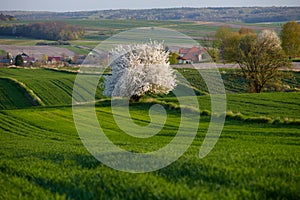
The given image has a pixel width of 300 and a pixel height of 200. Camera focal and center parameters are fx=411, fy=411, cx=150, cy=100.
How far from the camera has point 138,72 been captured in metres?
40.5

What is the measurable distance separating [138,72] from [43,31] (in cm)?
10428

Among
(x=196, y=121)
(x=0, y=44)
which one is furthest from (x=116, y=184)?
(x=0, y=44)

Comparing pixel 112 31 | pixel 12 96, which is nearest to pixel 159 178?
pixel 12 96

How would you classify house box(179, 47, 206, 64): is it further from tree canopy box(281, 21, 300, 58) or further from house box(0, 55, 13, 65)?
house box(0, 55, 13, 65)

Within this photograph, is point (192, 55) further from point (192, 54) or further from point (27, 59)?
point (27, 59)

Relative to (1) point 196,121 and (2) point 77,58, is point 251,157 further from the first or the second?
(2) point 77,58

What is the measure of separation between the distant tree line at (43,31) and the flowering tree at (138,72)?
98.5 m

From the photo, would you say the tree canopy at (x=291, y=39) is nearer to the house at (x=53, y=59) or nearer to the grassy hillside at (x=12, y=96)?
the grassy hillside at (x=12, y=96)

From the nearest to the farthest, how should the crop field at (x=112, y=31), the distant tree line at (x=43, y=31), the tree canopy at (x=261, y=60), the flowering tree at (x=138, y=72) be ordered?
the flowering tree at (x=138, y=72) < the tree canopy at (x=261, y=60) < the crop field at (x=112, y=31) < the distant tree line at (x=43, y=31)

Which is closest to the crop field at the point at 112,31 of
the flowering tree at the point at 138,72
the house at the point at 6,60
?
the house at the point at 6,60

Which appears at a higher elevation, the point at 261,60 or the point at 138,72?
the point at 261,60

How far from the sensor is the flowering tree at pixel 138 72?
40.5 metres

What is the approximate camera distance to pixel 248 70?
168ft

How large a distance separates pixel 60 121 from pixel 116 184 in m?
21.6
